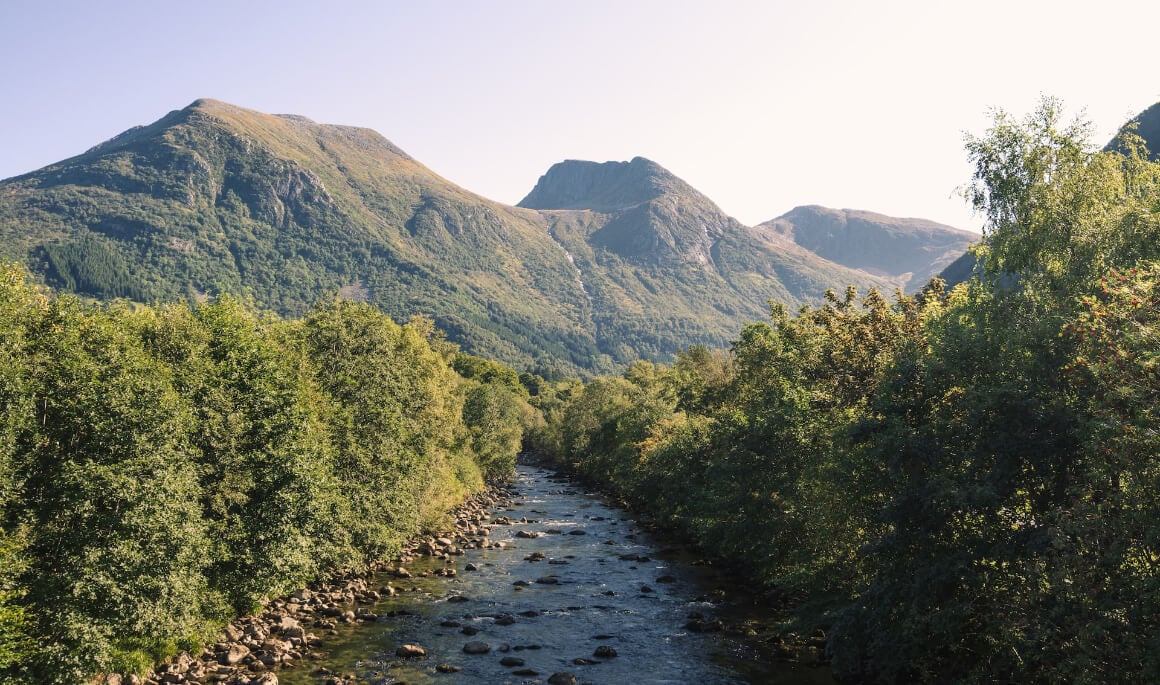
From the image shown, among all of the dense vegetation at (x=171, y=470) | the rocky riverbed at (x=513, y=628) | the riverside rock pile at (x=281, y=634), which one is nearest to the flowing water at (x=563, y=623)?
the rocky riverbed at (x=513, y=628)

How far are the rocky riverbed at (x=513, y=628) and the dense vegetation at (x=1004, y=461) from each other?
5.13 m

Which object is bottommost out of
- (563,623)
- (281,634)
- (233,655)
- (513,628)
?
(563,623)

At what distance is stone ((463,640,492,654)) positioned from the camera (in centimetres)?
3591

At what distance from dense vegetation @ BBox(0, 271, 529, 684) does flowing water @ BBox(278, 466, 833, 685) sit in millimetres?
5775

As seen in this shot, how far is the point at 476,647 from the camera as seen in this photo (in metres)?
36.2

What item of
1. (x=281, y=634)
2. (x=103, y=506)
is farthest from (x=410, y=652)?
(x=103, y=506)

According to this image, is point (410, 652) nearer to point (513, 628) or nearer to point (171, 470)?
point (513, 628)

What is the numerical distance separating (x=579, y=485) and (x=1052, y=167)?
89.8 meters

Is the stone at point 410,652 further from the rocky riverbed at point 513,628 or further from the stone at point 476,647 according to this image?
the stone at point 476,647

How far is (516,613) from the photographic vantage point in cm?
4297

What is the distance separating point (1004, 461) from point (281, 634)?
118ft

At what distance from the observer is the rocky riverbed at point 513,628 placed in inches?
1272

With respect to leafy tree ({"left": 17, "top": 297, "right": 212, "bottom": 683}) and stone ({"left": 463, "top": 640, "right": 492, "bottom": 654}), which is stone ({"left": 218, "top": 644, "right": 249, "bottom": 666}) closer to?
leafy tree ({"left": 17, "top": 297, "right": 212, "bottom": 683})

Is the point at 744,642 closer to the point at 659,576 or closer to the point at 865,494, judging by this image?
the point at 865,494
